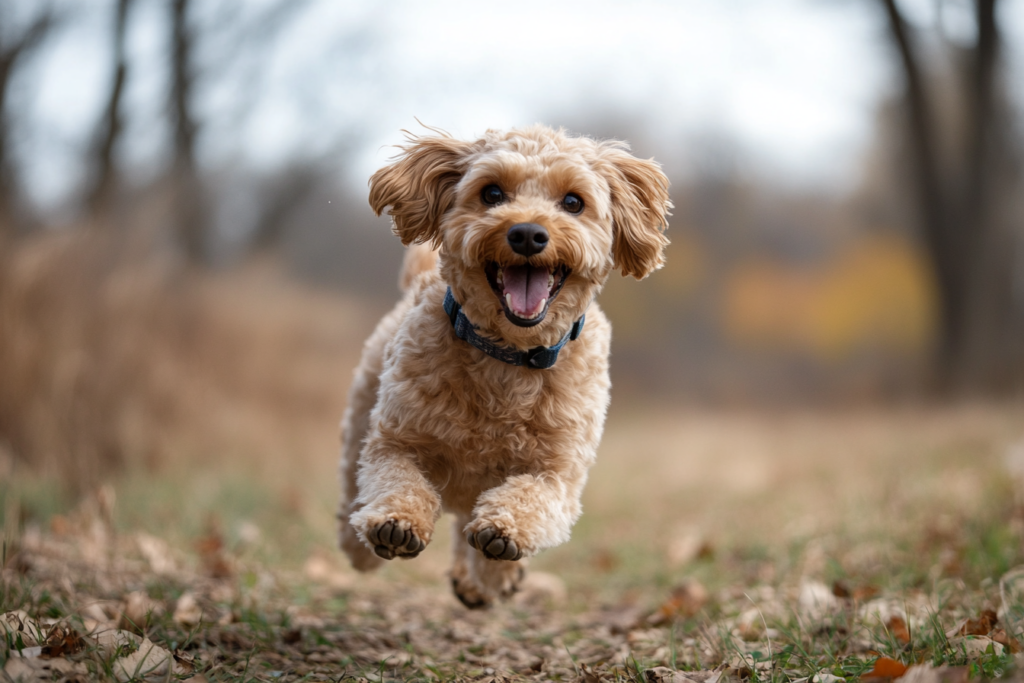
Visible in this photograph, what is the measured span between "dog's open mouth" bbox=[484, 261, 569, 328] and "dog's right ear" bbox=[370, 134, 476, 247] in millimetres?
444

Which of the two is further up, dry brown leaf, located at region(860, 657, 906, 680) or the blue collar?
the blue collar

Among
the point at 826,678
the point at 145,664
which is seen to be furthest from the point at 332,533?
the point at 826,678

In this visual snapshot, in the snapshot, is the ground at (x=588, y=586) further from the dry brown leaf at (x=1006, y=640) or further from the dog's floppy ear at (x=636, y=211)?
the dog's floppy ear at (x=636, y=211)

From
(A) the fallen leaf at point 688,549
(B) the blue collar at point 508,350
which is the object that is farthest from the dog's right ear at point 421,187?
(A) the fallen leaf at point 688,549

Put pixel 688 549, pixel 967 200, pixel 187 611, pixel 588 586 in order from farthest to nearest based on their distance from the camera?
1. pixel 967 200
2. pixel 688 549
3. pixel 588 586
4. pixel 187 611

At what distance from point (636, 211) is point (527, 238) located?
71 cm

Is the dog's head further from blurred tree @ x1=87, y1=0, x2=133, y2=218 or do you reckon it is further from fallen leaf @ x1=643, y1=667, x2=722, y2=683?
blurred tree @ x1=87, y1=0, x2=133, y2=218

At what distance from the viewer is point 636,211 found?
3.33 m

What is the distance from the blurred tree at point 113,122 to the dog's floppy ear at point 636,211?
8.48 meters

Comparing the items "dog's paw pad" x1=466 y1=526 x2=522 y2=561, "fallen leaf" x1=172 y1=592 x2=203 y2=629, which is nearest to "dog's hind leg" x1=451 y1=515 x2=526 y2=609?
"dog's paw pad" x1=466 y1=526 x2=522 y2=561

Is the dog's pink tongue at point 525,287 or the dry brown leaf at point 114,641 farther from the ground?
the dog's pink tongue at point 525,287

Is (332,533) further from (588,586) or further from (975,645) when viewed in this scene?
(975,645)

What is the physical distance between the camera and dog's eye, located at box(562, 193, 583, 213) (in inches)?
123

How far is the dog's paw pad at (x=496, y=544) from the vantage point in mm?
2709
